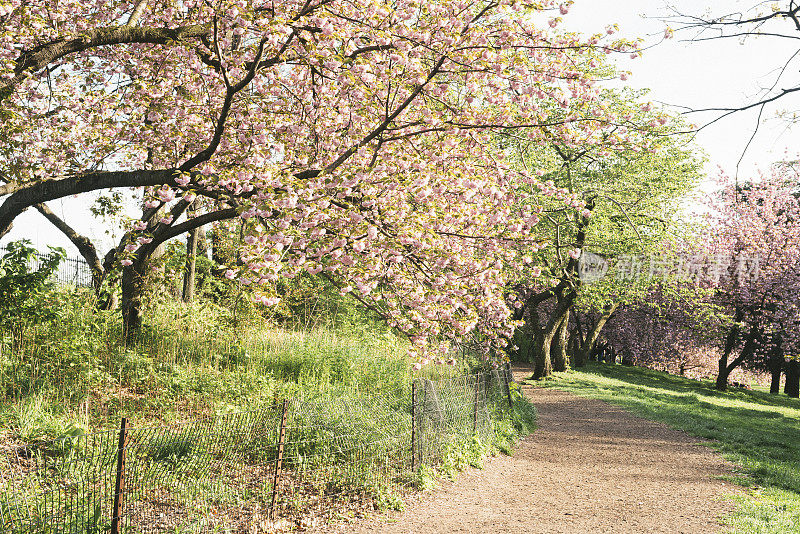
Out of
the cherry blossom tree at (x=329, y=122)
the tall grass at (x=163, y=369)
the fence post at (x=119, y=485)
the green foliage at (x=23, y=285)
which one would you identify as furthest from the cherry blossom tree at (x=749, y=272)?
the fence post at (x=119, y=485)

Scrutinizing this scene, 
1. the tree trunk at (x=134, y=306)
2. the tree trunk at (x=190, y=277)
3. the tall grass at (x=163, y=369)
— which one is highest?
the tree trunk at (x=190, y=277)

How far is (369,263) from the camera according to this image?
684 centimetres

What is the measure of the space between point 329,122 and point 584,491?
5.91m

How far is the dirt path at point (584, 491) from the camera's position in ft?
20.5

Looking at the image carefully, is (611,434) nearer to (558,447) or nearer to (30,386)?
(558,447)

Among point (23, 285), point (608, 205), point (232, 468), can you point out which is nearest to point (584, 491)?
point (232, 468)

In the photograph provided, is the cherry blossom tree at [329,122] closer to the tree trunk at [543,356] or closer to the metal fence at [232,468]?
the metal fence at [232,468]

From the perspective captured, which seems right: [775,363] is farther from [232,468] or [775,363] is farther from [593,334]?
[232,468]

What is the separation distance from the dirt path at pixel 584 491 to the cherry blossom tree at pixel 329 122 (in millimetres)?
2191

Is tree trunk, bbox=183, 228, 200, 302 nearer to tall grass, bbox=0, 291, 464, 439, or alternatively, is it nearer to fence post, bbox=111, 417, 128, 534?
tall grass, bbox=0, 291, 464, 439

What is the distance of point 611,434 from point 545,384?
757 centimetres

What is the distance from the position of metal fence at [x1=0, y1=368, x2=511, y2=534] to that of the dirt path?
24.9 inches

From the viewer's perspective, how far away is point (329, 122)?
7449 mm

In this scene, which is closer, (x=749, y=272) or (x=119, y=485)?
(x=119, y=485)
